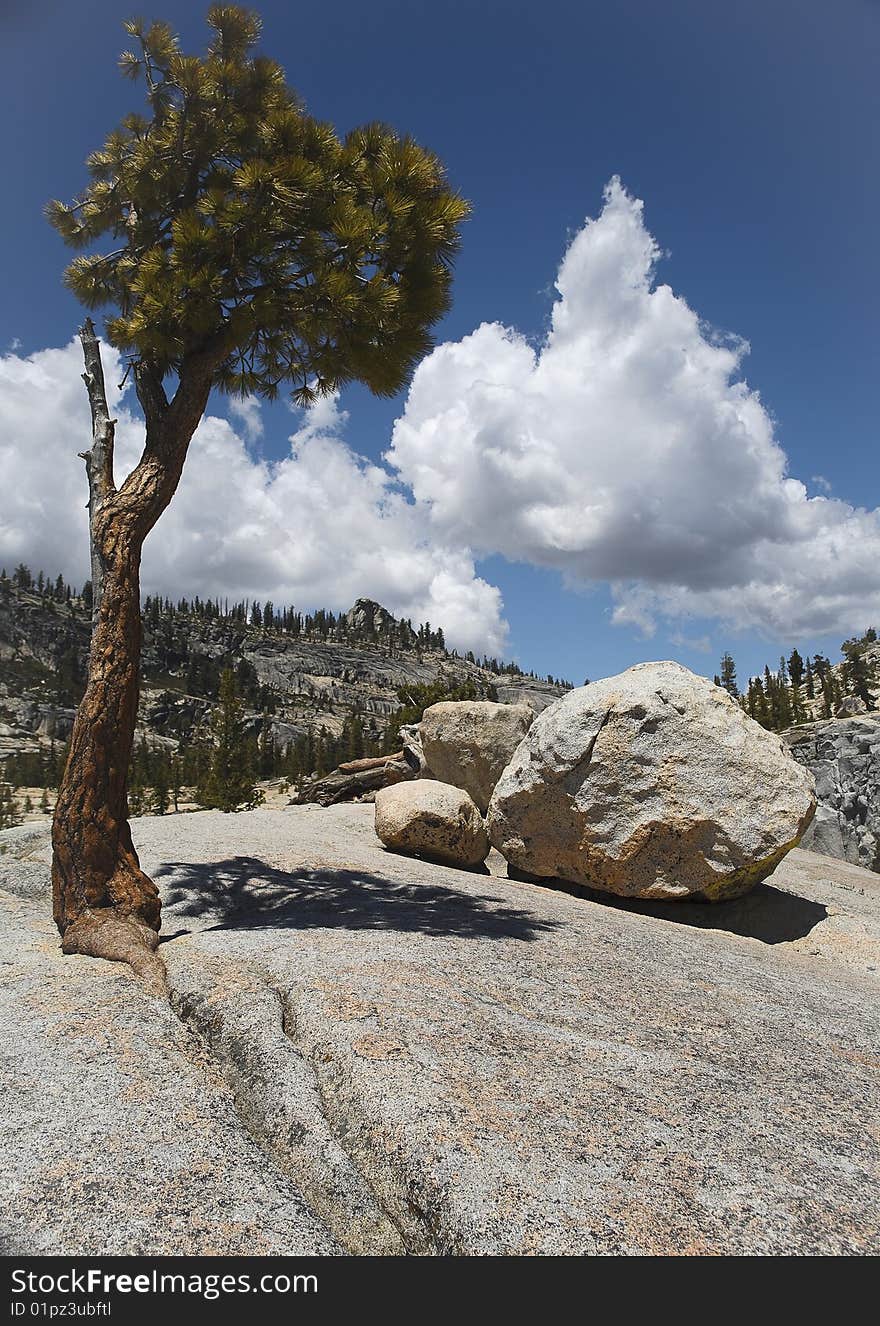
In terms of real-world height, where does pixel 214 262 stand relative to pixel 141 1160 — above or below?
above

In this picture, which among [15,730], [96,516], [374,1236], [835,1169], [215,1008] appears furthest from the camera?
[15,730]

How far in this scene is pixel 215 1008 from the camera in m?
5.98

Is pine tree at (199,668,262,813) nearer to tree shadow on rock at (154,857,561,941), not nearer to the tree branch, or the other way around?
tree shadow on rock at (154,857,561,941)

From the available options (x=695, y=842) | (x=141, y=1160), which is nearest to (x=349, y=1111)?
(x=141, y=1160)

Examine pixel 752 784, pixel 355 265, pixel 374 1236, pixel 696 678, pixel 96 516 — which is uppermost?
pixel 355 265

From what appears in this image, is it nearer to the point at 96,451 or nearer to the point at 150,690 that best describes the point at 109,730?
the point at 96,451

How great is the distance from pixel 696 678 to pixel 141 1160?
11492mm

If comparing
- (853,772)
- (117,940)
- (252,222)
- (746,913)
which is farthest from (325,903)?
(853,772)

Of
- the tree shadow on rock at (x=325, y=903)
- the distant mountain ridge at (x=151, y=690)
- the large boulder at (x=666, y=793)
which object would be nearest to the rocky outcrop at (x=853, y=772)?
the large boulder at (x=666, y=793)

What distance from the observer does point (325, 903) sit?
10.1 meters

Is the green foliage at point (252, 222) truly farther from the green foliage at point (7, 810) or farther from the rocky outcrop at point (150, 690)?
the rocky outcrop at point (150, 690)

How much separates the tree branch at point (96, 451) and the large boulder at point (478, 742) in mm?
11818

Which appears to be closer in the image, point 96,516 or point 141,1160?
point 141,1160
